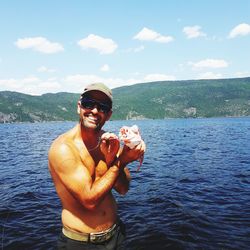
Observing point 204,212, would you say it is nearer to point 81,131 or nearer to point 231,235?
point 231,235

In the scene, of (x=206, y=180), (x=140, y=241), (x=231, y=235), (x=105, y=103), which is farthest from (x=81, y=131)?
(x=206, y=180)

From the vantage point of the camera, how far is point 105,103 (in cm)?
497

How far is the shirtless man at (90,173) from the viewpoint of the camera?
4.32m

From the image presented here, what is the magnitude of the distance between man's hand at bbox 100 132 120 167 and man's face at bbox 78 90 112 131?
25.4 inches

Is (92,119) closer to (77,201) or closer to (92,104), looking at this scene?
(92,104)

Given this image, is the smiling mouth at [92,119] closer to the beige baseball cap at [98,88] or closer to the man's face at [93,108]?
the man's face at [93,108]

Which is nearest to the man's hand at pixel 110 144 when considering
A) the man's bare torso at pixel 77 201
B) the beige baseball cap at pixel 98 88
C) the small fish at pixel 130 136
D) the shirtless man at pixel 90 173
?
the shirtless man at pixel 90 173

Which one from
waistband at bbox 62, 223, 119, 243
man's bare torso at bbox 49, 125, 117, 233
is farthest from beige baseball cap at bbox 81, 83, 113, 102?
waistband at bbox 62, 223, 119, 243

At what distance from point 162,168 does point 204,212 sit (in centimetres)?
1331

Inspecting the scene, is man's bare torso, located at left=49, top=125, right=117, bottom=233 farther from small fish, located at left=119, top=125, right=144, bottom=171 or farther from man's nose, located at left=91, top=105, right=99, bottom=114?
→ small fish, located at left=119, top=125, right=144, bottom=171

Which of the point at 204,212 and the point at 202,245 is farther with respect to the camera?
the point at 204,212

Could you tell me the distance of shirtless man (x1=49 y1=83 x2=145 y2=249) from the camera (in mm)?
4316

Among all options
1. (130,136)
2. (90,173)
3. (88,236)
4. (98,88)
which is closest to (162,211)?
(88,236)

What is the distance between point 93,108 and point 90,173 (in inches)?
44.0
